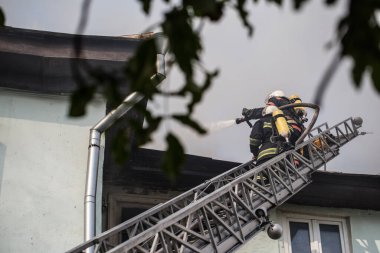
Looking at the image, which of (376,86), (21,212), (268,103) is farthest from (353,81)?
(268,103)

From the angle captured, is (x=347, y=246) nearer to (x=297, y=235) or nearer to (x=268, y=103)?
(x=297, y=235)

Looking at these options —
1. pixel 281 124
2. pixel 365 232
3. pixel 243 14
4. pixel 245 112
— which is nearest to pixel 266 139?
pixel 281 124

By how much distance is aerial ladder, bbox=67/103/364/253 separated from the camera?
621 centimetres

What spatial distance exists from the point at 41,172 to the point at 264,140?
3445 mm

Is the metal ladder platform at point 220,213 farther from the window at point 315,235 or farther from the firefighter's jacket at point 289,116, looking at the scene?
the window at point 315,235

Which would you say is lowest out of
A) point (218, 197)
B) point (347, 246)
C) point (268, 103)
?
point (347, 246)

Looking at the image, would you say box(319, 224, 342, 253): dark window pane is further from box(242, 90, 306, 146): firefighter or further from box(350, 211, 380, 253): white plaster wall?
box(242, 90, 306, 146): firefighter

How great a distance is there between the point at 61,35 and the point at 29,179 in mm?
1709

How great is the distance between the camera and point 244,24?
7.52 ft

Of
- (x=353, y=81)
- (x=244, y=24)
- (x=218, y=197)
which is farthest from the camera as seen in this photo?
(x=218, y=197)

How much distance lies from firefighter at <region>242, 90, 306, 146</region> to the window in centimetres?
111

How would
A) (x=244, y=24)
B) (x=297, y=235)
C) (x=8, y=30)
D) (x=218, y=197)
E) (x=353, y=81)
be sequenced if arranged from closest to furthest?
(x=353, y=81) < (x=244, y=24) < (x=218, y=197) < (x=8, y=30) < (x=297, y=235)

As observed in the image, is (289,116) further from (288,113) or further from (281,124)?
(281,124)

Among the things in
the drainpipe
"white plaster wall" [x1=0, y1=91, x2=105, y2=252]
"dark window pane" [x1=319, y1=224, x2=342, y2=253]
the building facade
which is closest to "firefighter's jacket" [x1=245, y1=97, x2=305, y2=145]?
the building facade
